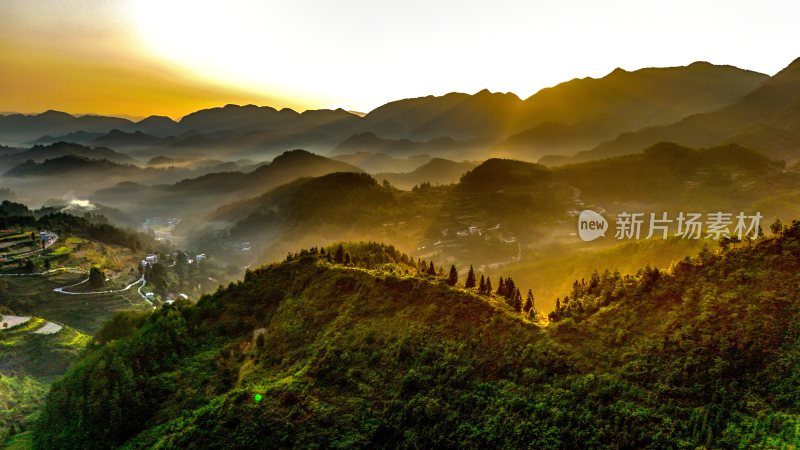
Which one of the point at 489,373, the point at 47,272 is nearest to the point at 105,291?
the point at 47,272

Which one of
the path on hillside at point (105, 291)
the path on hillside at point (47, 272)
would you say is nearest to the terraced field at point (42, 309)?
the path on hillside at point (47, 272)

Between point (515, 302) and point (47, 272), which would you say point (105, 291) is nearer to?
point (47, 272)

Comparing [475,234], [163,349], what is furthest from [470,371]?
[475,234]

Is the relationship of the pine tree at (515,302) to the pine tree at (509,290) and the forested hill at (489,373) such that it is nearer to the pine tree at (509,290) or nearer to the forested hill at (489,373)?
the pine tree at (509,290)

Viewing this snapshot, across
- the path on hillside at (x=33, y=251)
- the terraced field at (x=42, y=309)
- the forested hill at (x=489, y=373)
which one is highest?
the forested hill at (x=489, y=373)

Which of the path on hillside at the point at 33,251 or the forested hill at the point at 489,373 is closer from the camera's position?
the forested hill at the point at 489,373

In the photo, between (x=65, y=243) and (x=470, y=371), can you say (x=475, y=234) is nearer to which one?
(x=65, y=243)

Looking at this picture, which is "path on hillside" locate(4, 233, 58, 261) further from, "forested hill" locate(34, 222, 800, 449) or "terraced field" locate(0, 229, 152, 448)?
"forested hill" locate(34, 222, 800, 449)

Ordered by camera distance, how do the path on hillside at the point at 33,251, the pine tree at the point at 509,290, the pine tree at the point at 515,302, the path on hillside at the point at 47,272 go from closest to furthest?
the pine tree at the point at 515,302, the pine tree at the point at 509,290, the path on hillside at the point at 47,272, the path on hillside at the point at 33,251

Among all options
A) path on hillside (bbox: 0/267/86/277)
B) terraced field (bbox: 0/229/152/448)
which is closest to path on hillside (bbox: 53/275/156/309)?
terraced field (bbox: 0/229/152/448)
